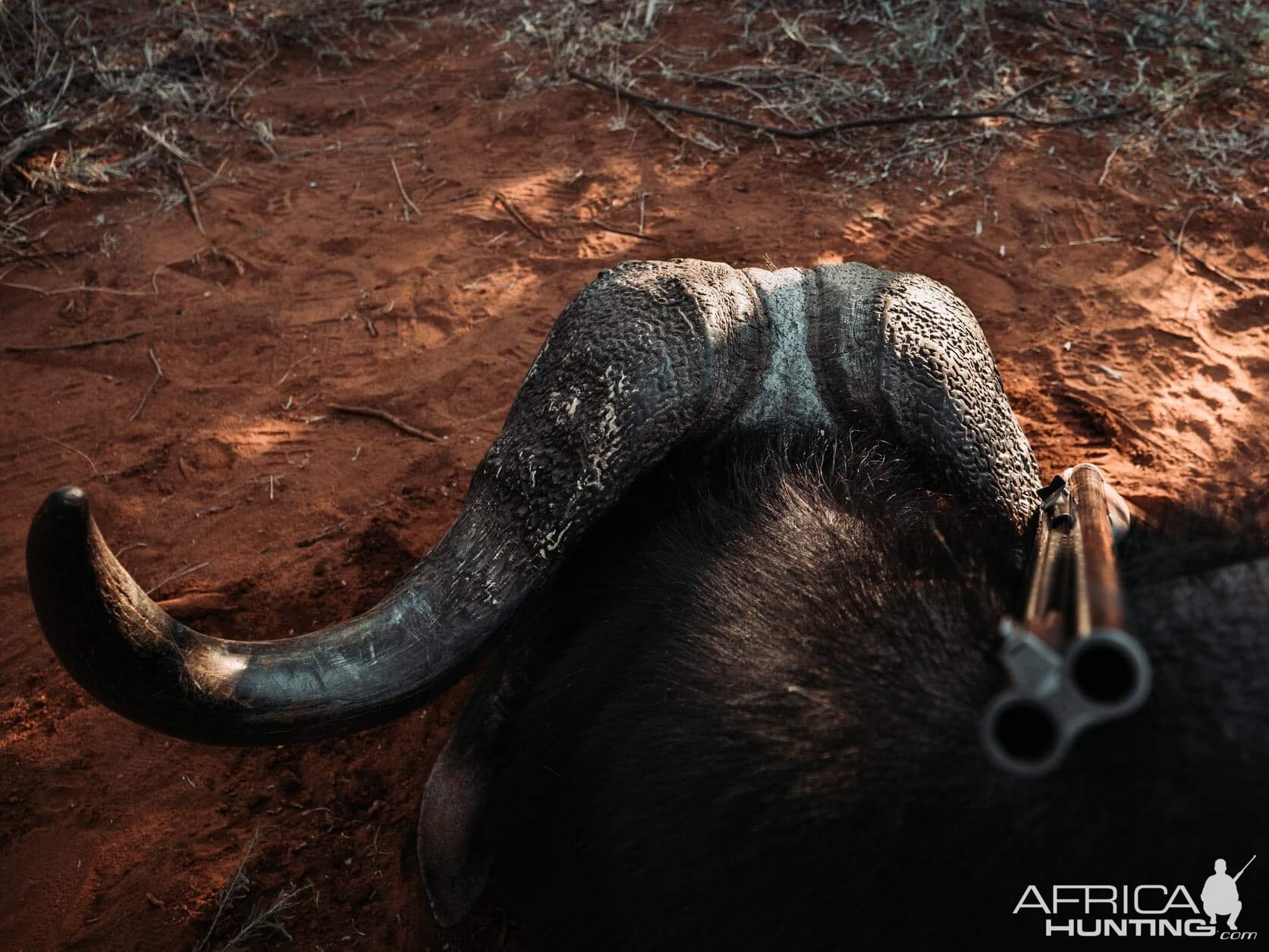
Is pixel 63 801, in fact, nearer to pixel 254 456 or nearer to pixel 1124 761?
pixel 254 456

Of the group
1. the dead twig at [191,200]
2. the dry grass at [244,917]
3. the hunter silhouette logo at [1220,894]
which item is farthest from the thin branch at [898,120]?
the hunter silhouette logo at [1220,894]

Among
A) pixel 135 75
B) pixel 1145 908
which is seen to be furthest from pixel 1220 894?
pixel 135 75

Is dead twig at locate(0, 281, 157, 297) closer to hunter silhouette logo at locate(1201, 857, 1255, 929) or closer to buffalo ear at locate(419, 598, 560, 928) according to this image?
buffalo ear at locate(419, 598, 560, 928)

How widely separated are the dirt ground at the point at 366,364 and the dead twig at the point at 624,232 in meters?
0.04

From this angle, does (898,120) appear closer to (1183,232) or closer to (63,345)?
(1183,232)

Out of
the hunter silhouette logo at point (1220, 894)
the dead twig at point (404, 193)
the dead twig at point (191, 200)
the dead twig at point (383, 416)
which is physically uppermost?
the hunter silhouette logo at point (1220, 894)

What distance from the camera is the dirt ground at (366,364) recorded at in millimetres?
2404

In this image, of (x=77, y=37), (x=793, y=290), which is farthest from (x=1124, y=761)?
(x=77, y=37)

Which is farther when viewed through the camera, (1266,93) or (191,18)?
(191,18)

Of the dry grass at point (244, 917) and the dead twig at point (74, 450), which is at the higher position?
the dry grass at point (244, 917)

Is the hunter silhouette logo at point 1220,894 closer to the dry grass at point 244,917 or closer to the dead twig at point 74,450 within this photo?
the dry grass at point 244,917

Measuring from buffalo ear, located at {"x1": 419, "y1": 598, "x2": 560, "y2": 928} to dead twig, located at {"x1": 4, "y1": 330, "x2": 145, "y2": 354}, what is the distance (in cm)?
271

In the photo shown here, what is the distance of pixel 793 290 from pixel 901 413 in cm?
48

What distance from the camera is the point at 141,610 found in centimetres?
141
